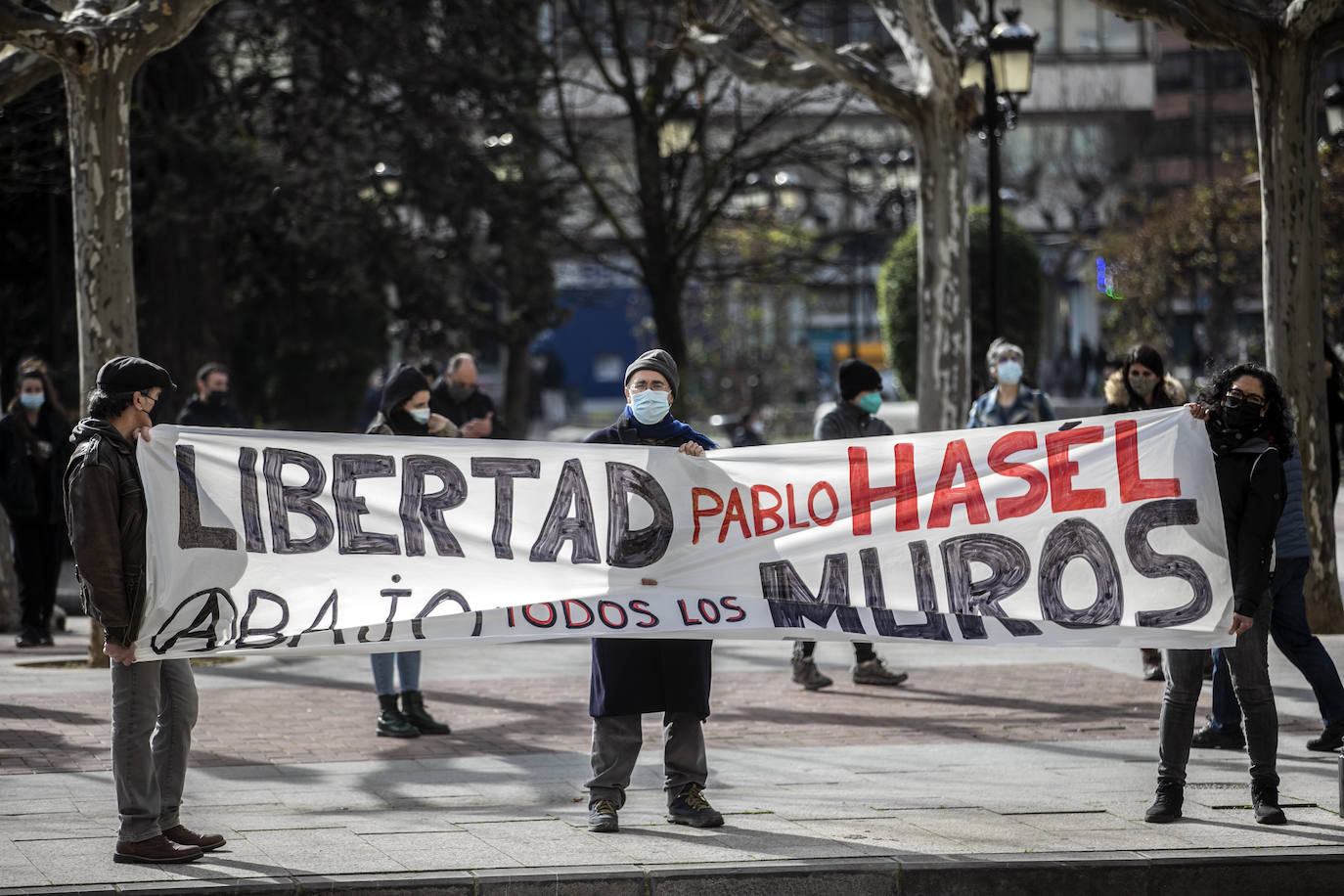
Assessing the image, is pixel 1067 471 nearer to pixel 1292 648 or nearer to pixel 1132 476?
pixel 1132 476

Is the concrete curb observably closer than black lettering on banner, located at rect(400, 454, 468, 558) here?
Yes

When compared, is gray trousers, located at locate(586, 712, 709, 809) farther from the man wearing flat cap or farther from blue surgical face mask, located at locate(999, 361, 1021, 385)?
blue surgical face mask, located at locate(999, 361, 1021, 385)

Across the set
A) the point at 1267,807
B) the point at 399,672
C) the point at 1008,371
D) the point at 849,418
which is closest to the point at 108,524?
the point at 399,672

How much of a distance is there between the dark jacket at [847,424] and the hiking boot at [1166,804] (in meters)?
3.75

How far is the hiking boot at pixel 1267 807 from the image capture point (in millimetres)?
6965

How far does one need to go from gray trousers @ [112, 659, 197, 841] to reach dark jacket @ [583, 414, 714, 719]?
1.57 meters

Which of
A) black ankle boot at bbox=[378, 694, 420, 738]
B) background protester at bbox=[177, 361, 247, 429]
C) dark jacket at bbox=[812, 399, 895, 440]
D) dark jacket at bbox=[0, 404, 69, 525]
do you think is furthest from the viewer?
background protester at bbox=[177, 361, 247, 429]

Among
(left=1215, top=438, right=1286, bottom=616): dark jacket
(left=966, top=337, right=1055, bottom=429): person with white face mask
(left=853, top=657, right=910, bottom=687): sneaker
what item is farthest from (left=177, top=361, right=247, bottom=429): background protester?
(left=1215, top=438, right=1286, bottom=616): dark jacket

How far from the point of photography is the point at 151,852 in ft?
21.0

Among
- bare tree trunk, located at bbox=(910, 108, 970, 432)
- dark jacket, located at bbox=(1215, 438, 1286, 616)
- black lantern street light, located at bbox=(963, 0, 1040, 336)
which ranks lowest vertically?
dark jacket, located at bbox=(1215, 438, 1286, 616)

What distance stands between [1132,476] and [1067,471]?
26 cm

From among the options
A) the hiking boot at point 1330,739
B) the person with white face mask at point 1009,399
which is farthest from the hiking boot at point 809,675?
the hiking boot at point 1330,739

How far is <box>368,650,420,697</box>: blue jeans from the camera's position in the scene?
926 centimetres

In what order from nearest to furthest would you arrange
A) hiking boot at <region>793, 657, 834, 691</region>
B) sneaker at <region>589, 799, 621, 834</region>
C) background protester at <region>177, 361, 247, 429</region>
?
1. sneaker at <region>589, 799, 621, 834</region>
2. hiking boot at <region>793, 657, 834, 691</region>
3. background protester at <region>177, 361, 247, 429</region>
